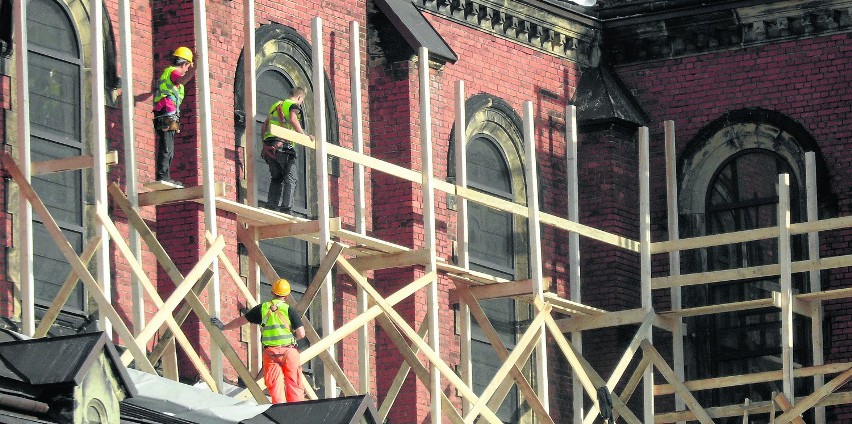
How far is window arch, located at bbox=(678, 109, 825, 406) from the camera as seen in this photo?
34.9 meters

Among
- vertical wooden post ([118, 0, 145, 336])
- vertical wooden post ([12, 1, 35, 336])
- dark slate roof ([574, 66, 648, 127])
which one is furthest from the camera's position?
dark slate roof ([574, 66, 648, 127])

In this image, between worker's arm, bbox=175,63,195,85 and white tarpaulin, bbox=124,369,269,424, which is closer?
white tarpaulin, bbox=124,369,269,424

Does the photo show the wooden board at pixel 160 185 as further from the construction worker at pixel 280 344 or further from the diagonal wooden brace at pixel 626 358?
the diagonal wooden brace at pixel 626 358

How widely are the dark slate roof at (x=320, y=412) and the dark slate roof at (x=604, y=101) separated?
12404mm

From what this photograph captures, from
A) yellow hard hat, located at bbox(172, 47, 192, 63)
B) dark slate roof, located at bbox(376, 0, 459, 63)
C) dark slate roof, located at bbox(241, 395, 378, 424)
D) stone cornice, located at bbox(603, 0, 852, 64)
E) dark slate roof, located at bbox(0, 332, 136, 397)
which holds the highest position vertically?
stone cornice, located at bbox(603, 0, 852, 64)

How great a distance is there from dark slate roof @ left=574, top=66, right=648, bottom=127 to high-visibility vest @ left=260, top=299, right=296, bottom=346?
1034cm

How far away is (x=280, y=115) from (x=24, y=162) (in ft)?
11.8

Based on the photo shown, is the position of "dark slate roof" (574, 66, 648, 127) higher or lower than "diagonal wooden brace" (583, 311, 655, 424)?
higher

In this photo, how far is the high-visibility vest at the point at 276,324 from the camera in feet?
84.2

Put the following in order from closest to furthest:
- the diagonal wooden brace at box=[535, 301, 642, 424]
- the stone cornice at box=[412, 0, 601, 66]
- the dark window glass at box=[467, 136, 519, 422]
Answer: the diagonal wooden brace at box=[535, 301, 642, 424] < the dark window glass at box=[467, 136, 519, 422] < the stone cornice at box=[412, 0, 601, 66]

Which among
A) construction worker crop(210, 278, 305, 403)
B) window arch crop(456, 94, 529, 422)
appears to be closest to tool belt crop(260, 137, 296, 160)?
construction worker crop(210, 278, 305, 403)

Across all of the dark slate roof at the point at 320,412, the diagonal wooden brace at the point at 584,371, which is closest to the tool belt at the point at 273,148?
the diagonal wooden brace at the point at 584,371

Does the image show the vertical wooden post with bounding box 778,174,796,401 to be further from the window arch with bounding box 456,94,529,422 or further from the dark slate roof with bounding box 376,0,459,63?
the dark slate roof with bounding box 376,0,459,63

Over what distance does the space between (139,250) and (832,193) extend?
37.7ft
